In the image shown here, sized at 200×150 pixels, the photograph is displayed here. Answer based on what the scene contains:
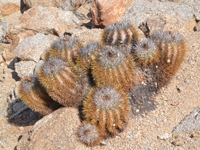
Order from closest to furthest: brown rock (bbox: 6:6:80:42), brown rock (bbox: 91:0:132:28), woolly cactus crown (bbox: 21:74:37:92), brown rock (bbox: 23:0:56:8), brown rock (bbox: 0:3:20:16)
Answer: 1. woolly cactus crown (bbox: 21:74:37:92)
2. brown rock (bbox: 91:0:132:28)
3. brown rock (bbox: 6:6:80:42)
4. brown rock (bbox: 23:0:56:8)
5. brown rock (bbox: 0:3:20:16)

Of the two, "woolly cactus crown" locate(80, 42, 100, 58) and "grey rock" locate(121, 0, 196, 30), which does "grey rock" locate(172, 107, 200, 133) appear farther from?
"grey rock" locate(121, 0, 196, 30)

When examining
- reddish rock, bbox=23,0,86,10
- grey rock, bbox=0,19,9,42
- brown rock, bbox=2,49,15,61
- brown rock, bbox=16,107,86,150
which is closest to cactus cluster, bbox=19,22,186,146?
brown rock, bbox=16,107,86,150

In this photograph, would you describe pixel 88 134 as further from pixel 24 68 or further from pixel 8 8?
pixel 8 8

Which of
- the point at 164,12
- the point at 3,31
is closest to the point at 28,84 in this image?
the point at 164,12

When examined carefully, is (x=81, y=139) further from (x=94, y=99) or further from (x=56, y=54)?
(x=56, y=54)

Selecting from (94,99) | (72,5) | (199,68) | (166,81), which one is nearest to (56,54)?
(94,99)

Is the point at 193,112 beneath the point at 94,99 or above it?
beneath

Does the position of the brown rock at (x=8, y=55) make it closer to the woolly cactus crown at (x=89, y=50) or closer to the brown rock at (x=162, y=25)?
the woolly cactus crown at (x=89, y=50)
